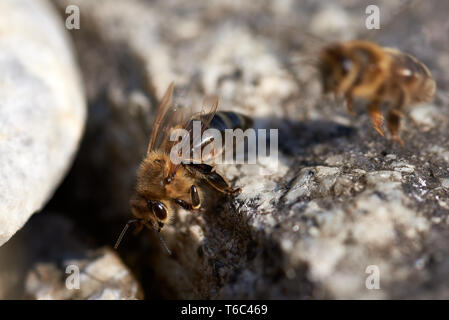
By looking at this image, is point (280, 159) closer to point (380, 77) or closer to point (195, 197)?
point (195, 197)

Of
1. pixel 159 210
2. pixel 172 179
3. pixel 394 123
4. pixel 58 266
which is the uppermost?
pixel 394 123

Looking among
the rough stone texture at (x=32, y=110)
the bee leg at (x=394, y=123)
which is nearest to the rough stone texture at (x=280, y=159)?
the bee leg at (x=394, y=123)

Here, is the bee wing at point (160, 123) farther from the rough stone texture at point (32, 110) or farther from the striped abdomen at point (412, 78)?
the striped abdomen at point (412, 78)

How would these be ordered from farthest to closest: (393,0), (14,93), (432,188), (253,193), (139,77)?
1. (393,0)
2. (139,77)
3. (14,93)
4. (253,193)
5. (432,188)

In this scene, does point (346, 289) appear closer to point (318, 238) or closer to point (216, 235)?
point (318, 238)

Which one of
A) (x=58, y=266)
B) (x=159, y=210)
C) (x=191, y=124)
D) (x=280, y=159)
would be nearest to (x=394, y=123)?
(x=280, y=159)
